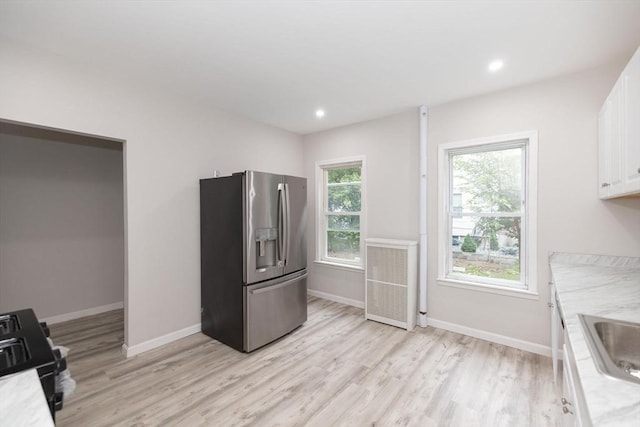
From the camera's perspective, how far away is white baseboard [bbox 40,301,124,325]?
3500mm

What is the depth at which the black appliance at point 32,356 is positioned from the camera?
95 centimetres

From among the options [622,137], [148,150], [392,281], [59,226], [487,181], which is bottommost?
[392,281]

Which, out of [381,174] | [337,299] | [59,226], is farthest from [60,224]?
[381,174]

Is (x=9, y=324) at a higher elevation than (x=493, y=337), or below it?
higher

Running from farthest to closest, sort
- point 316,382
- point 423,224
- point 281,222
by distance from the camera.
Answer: point 423,224 → point 281,222 → point 316,382

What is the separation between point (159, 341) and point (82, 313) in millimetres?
1743

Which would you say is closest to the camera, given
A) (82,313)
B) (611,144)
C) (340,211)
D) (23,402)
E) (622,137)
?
(23,402)

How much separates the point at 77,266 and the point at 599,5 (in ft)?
18.5

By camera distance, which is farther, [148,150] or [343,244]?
[343,244]

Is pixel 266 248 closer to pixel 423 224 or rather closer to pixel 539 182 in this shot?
pixel 423 224

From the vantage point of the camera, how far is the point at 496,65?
2.39m

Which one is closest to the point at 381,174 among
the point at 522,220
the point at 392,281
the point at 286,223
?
the point at 392,281

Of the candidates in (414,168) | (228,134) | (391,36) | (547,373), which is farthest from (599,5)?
(228,134)

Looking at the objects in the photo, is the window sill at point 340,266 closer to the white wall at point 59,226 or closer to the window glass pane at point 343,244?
the window glass pane at point 343,244
